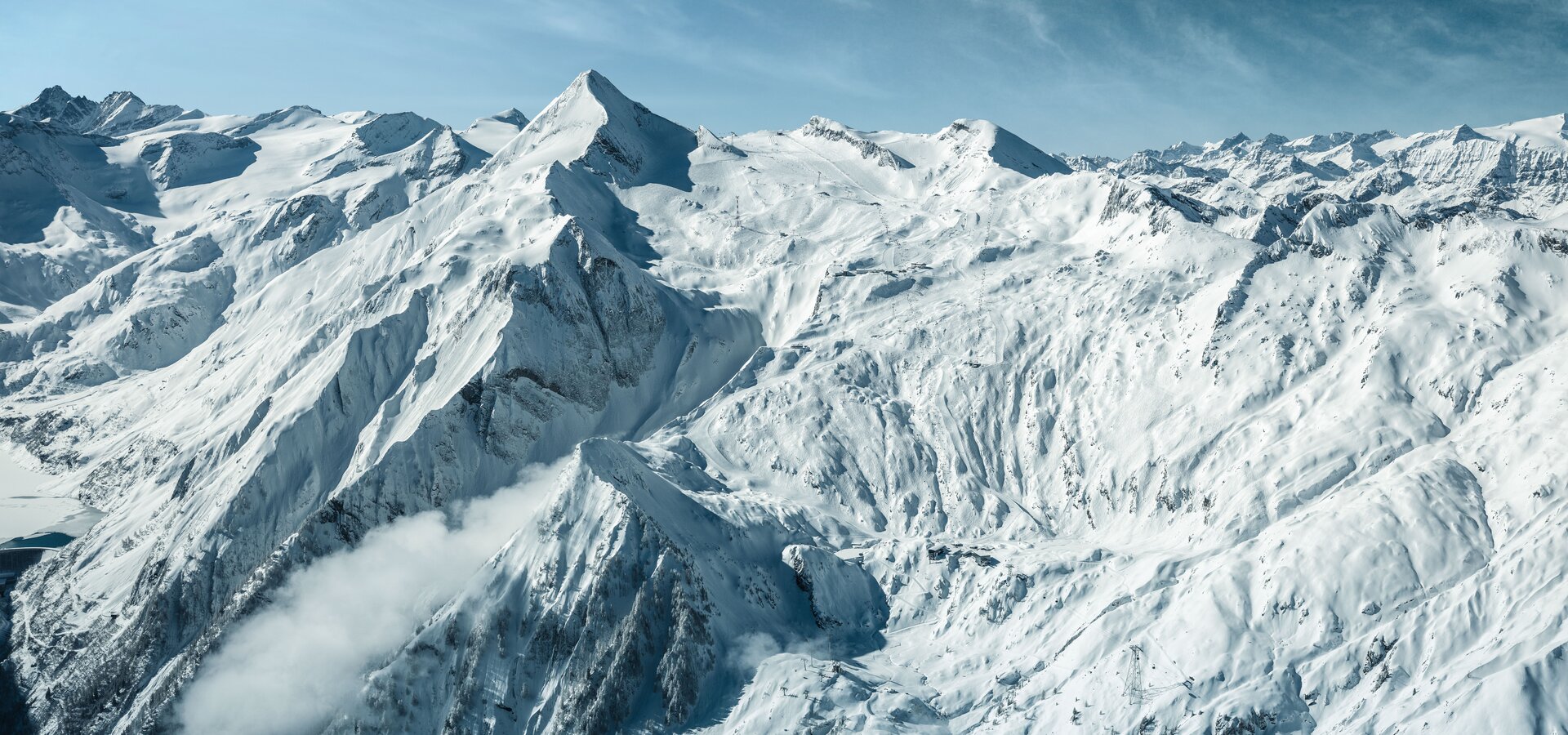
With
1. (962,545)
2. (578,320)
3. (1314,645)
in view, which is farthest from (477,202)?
(1314,645)

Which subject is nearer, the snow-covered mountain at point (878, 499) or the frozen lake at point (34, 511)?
the snow-covered mountain at point (878, 499)

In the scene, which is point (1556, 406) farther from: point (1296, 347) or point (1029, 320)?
point (1029, 320)

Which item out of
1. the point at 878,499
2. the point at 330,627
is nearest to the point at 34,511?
the point at 330,627

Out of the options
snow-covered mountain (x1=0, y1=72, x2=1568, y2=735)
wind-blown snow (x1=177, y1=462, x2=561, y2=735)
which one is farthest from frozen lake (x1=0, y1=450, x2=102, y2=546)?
wind-blown snow (x1=177, y1=462, x2=561, y2=735)

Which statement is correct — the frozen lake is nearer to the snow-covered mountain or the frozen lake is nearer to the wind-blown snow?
the snow-covered mountain

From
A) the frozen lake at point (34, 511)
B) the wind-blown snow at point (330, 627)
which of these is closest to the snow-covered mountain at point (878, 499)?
the wind-blown snow at point (330, 627)

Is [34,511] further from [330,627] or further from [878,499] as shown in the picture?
[878,499]

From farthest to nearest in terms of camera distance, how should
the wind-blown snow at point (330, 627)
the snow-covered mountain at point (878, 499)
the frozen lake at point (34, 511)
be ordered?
the frozen lake at point (34, 511), the wind-blown snow at point (330, 627), the snow-covered mountain at point (878, 499)

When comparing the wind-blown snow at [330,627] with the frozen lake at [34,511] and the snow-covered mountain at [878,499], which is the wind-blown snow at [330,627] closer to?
the snow-covered mountain at [878,499]
